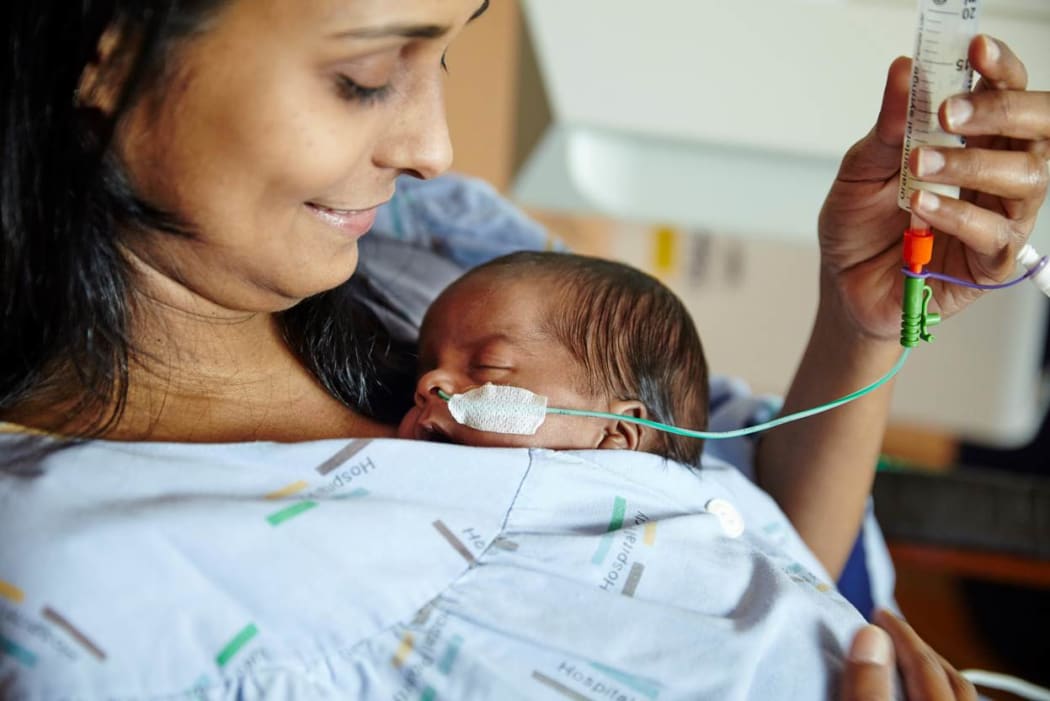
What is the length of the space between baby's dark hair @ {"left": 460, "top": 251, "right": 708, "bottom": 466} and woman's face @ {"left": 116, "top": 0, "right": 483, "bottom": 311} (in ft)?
0.75

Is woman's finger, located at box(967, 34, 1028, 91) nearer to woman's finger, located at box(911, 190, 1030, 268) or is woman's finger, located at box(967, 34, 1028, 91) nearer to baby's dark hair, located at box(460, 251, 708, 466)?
woman's finger, located at box(911, 190, 1030, 268)

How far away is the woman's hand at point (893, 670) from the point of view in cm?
90

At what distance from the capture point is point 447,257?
148 centimetres

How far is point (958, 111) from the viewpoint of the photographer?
0.90 metres

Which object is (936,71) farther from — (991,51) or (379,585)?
(379,585)

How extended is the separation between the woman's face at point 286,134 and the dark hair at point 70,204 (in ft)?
0.06

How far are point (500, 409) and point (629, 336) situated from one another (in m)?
0.17

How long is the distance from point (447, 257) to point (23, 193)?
0.67 meters

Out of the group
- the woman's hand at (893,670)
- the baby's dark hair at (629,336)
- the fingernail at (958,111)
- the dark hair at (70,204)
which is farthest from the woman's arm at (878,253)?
the dark hair at (70,204)

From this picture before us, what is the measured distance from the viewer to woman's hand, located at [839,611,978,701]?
2.94 ft

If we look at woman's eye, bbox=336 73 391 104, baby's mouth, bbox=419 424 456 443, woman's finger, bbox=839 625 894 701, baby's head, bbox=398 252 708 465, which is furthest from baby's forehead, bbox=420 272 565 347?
woman's finger, bbox=839 625 894 701

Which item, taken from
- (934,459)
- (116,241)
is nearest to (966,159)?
(116,241)

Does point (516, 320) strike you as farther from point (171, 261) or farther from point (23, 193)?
point (23, 193)

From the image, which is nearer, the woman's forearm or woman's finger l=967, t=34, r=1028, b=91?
woman's finger l=967, t=34, r=1028, b=91
